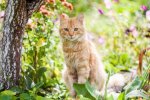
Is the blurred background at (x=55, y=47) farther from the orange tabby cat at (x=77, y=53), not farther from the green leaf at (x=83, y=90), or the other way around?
the green leaf at (x=83, y=90)

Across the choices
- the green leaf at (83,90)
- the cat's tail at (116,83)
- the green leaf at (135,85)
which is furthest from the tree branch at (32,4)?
the cat's tail at (116,83)

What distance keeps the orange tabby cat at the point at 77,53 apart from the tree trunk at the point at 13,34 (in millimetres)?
753

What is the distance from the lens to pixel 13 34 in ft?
14.4

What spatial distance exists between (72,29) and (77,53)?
274 millimetres

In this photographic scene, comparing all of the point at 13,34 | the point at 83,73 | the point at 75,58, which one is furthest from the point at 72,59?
the point at 13,34

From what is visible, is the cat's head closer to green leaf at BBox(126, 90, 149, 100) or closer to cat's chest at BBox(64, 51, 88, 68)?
cat's chest at BBox(64, 51, 88, 68)

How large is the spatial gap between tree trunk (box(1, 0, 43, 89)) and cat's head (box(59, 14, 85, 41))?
738mm

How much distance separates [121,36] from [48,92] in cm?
184

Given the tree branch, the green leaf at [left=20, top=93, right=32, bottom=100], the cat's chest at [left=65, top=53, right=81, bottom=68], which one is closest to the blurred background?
the green leaf at [left=20, top=93, right=32, bottom=100]

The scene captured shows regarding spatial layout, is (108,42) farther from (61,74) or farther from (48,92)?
(48,92)

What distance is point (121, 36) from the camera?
675cm

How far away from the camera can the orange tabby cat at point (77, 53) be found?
5.10m

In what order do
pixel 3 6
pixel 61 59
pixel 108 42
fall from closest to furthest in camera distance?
pixel 3 6
pixel 61 59
pixel 108 42

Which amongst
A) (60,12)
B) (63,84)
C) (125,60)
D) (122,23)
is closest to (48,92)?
(63,84)
